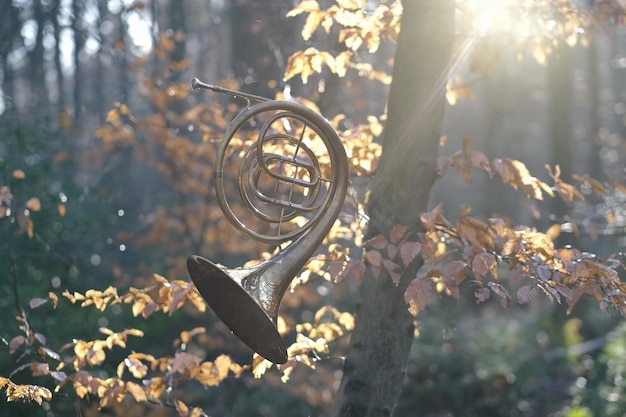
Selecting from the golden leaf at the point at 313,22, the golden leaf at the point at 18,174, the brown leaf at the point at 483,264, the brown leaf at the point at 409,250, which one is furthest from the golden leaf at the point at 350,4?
the golden leaf at the point at 18,174

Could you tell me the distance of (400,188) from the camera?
3.69m

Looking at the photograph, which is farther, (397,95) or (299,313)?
(299,313)

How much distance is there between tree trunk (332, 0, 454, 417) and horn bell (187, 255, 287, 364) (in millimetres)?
815

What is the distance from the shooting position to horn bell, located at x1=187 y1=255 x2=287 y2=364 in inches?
110

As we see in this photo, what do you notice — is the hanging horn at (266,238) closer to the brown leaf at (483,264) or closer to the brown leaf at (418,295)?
the brown leaf at (418,295)

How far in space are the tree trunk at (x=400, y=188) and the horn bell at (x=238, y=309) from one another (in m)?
0.82

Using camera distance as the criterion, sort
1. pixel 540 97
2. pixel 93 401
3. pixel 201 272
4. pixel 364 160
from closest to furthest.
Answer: pixel 201 272, pixel 364 160, pixel 93 401, pixel 540 97

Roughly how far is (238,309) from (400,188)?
1.11 m

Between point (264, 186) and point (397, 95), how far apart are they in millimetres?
3707

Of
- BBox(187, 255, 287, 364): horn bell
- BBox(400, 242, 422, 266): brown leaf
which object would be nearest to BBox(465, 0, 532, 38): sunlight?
BBox(400, 242, 422, 266): brown leaf

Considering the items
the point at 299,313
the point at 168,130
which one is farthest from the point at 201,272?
the point at 299,313

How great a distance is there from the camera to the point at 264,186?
24.2 ft

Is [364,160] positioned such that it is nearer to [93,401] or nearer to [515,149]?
[93,401]

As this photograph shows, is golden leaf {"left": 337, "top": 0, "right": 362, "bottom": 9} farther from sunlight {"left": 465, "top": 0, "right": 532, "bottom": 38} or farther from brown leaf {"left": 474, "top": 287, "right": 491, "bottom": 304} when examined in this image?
brown leaf {"left": 474, "top": 287, "right": 491, "bottom": 304}
